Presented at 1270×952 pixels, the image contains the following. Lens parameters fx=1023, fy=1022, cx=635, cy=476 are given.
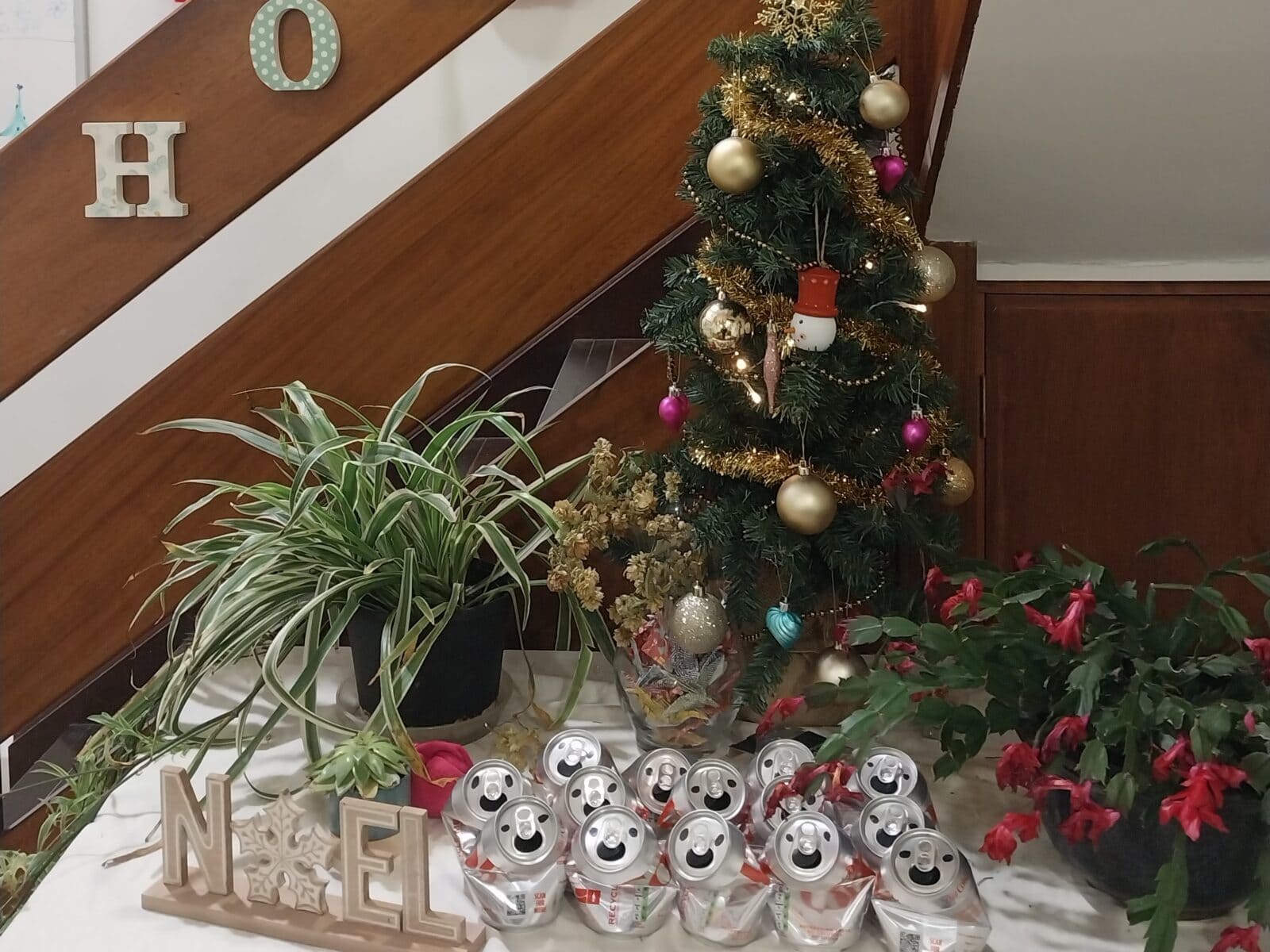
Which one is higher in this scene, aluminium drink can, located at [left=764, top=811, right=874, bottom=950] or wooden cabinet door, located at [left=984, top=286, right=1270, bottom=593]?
wooden cabinet door, located at [left=984, top=286, right=1270, bottom=593]

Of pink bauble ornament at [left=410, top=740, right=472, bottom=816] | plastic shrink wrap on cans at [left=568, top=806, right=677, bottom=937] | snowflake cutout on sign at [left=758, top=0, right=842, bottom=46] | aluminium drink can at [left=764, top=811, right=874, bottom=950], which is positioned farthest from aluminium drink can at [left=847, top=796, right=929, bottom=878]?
snowflake cutout on sign at [left=758, top=0, right=842, bottom=46]

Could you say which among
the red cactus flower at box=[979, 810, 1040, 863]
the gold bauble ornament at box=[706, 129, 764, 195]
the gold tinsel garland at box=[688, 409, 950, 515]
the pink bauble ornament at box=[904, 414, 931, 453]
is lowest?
the red cactus flower at box=[979, 810, 1040, 863]

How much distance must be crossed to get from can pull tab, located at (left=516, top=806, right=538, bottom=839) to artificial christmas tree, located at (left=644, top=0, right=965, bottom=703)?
0.33 meters

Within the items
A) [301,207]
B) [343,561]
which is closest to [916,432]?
[343,561]

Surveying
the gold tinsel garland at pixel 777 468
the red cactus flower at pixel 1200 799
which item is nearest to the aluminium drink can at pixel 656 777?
the gold tinsel garland at pixel 777 468

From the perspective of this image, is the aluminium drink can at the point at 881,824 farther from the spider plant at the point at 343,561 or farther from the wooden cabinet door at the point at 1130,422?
the wooden cabinet door at the point at 1130,422

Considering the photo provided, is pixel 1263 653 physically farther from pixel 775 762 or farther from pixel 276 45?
pixel 276 45

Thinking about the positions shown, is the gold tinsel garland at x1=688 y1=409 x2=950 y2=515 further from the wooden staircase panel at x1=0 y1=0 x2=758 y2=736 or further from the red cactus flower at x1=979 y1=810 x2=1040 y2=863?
the red cactus flower at x1=979 y1=810 x2=1040 y2=863

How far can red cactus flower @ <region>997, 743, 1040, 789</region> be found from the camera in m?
0.88

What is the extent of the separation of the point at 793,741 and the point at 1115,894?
0.32 metres

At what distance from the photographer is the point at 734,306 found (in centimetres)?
116

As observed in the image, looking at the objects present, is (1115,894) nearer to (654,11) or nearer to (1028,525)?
(1028,525)

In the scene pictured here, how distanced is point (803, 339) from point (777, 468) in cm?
15

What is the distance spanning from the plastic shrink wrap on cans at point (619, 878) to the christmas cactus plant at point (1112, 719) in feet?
0.61
